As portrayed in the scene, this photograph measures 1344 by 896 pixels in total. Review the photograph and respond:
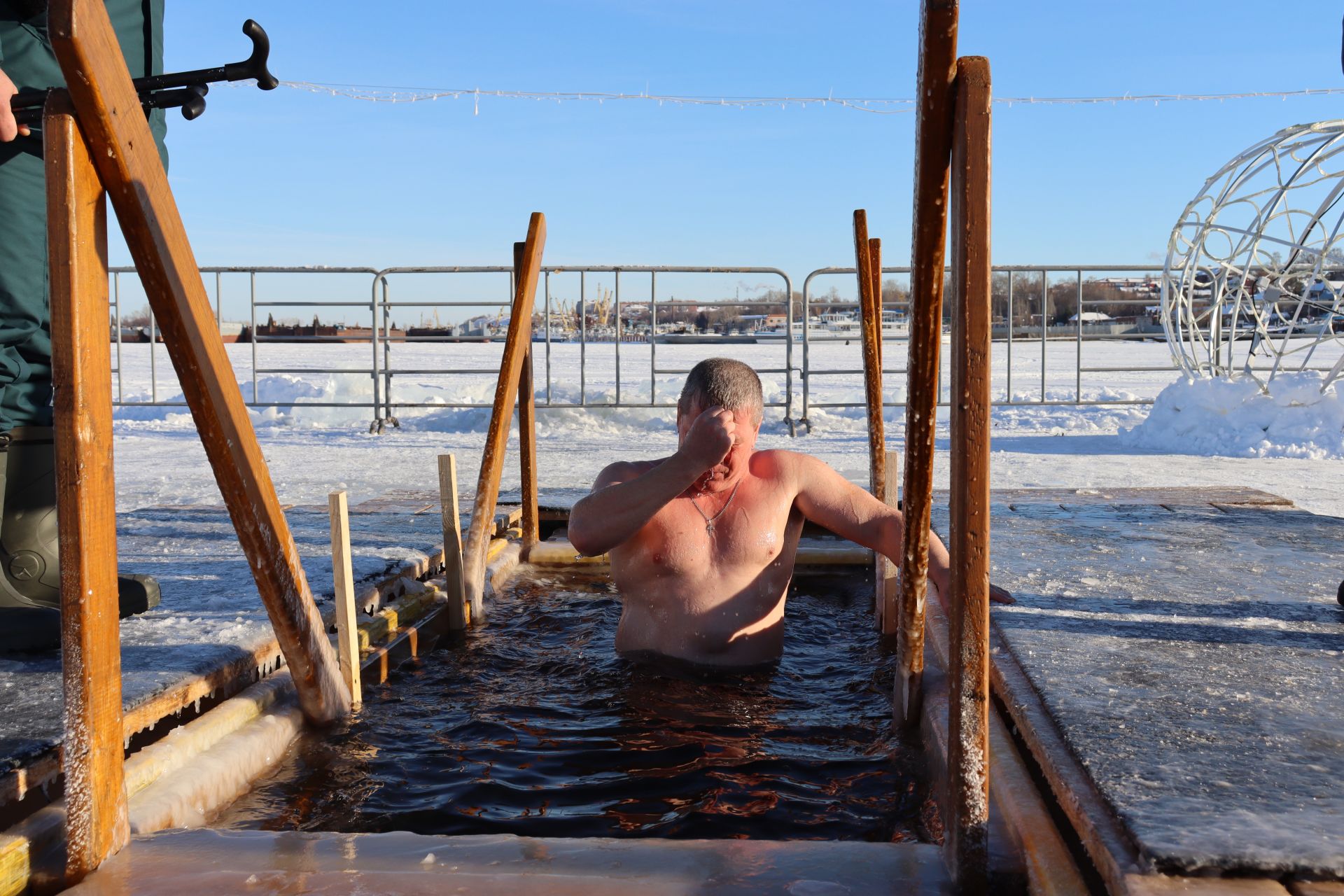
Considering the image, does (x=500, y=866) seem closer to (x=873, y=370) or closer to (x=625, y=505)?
(x=625, y=505)

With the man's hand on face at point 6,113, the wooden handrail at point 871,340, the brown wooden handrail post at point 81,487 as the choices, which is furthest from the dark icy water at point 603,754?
the man's hand on face at point 6,113

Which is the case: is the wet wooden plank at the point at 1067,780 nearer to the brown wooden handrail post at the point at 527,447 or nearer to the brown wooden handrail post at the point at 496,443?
the brown wooden handrail post at the point at 496,443

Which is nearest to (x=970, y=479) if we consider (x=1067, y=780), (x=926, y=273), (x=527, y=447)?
(x=926, y=273)

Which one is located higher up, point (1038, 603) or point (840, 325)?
point (840, 325)

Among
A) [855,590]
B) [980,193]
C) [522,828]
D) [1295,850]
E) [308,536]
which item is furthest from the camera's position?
[855,590]

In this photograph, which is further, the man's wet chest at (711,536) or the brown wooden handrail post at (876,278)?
the brown wooden handrail post at (876,278)

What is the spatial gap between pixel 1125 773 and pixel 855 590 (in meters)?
2.88

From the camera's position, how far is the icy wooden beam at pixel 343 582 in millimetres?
2430

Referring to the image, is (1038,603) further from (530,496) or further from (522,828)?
(530,496)

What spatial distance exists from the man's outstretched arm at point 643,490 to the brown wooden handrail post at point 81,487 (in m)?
1.19

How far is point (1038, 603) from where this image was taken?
2746 millimetres

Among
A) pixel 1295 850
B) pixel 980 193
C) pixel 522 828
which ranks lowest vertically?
pixel 522 828

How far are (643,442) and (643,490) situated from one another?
23.8 ft

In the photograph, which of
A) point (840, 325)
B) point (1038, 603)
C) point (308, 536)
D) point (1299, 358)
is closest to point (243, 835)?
point (1038, 603)
